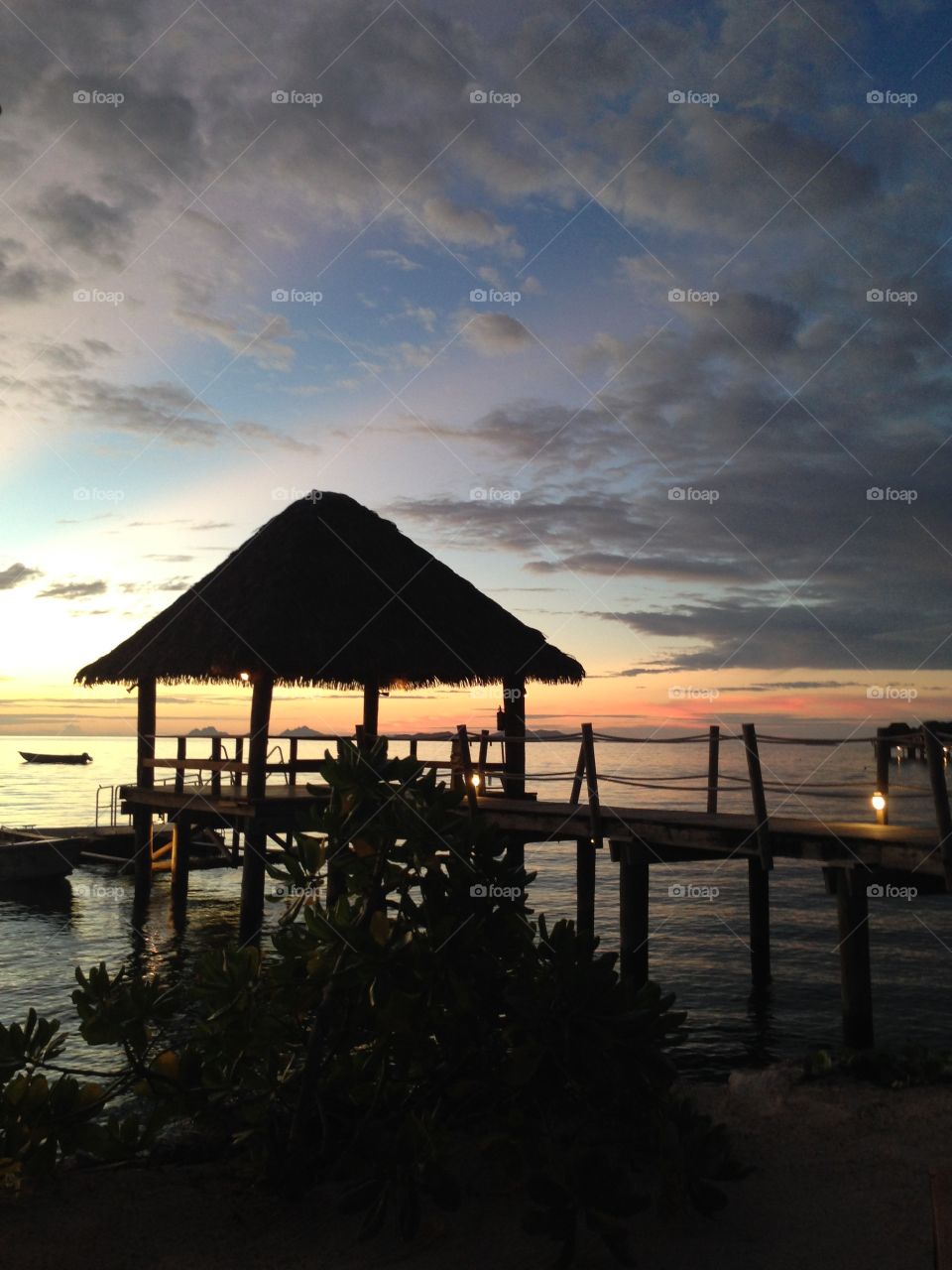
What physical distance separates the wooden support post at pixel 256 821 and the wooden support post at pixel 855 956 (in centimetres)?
790

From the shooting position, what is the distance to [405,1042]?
513 cm

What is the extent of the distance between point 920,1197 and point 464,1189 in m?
2.37

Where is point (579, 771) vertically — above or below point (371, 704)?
below

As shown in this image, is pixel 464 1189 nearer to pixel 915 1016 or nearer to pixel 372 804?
pixel 372 804

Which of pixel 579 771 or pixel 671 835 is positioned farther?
pixel 579 771

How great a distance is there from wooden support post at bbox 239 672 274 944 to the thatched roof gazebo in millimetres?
20

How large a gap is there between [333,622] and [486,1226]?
10.9m

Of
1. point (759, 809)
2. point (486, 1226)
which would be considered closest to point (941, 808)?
point (759, 809)

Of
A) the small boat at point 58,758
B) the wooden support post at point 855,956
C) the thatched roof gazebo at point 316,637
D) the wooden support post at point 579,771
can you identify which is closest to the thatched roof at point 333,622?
the thatched roof gazebo at point 316,637

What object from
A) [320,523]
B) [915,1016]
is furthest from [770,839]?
[320,523]

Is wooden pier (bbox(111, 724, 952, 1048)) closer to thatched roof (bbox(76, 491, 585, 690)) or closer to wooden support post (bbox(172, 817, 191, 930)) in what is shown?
wooden support post (bbox(172, 817, 191, 930))
